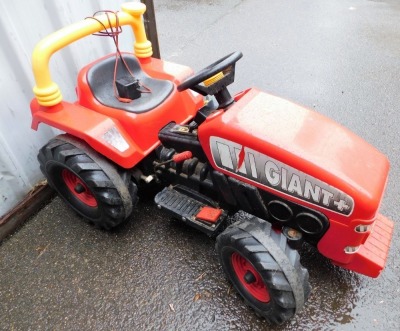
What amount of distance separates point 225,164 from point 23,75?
124cm

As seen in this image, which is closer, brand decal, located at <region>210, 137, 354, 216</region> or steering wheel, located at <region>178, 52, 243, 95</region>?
brand decal, located at <region>210, 137, 354, 216</region>

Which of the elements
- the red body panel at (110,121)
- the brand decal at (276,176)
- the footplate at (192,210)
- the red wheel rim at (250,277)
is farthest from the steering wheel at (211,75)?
the red wheel rim at (250,277)

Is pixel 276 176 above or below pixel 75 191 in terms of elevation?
above

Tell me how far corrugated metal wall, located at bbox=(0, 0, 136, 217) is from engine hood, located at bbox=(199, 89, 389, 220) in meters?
1.11

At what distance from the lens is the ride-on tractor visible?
128 centimetres

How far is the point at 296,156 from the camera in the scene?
49.5 inches

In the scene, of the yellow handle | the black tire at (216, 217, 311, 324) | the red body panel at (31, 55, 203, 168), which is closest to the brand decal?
the black tire at (216, 217, 311, 324)

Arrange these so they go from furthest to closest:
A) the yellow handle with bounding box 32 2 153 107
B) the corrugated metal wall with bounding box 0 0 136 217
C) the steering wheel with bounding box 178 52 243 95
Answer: the corrugated metal wall with bounding box 0 0 136 217, the yellow handle with bounding box 32 2 153 107, the steering wheel with bounding box 178 52 243 95

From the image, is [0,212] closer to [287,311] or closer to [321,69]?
[287,311]

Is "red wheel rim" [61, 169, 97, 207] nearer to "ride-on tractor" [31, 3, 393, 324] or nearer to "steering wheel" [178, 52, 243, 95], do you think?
"ride-on tractor" [31, 3, 393, 324]

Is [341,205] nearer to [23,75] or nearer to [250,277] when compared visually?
[250,277]

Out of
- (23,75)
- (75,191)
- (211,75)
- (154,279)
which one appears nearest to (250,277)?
(154,279)

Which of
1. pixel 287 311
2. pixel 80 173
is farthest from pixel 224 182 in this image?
pixel 80 173

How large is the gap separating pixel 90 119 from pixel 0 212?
827mm
